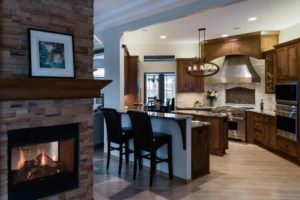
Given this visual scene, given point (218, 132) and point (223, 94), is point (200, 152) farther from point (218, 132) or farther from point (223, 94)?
point (223, 94)

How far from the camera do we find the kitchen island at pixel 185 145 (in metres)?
4.10

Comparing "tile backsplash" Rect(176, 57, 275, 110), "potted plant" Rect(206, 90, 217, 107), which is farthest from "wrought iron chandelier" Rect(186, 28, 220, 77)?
"potted plant" Rect(206, 90, 217, 107)

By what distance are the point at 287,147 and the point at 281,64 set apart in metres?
1.78

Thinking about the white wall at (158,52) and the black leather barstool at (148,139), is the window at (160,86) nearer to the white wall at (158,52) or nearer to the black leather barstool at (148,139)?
the white wall at (158,52)

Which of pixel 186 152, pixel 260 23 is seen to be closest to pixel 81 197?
pixel 186 152

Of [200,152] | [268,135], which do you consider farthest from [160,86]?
[200,152]

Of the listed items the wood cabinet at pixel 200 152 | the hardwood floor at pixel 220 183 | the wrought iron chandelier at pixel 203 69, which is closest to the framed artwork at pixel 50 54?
the hardwood floor at pixel 220 183

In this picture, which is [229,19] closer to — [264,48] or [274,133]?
[264,48]

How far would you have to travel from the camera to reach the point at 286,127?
5.46 meters

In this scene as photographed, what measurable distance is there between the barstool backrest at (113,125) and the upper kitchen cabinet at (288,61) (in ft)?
11.7

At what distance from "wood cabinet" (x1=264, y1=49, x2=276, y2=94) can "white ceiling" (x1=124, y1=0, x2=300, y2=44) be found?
2.29 feet

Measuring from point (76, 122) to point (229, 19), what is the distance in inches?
169

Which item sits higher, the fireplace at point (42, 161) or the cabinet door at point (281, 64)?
the cabinet door at point (281, 64)

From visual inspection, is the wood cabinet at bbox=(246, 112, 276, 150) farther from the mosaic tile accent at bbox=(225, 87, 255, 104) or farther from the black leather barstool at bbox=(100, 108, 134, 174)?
the black leather barstool at bbox=(100, 108, 134, 174)
